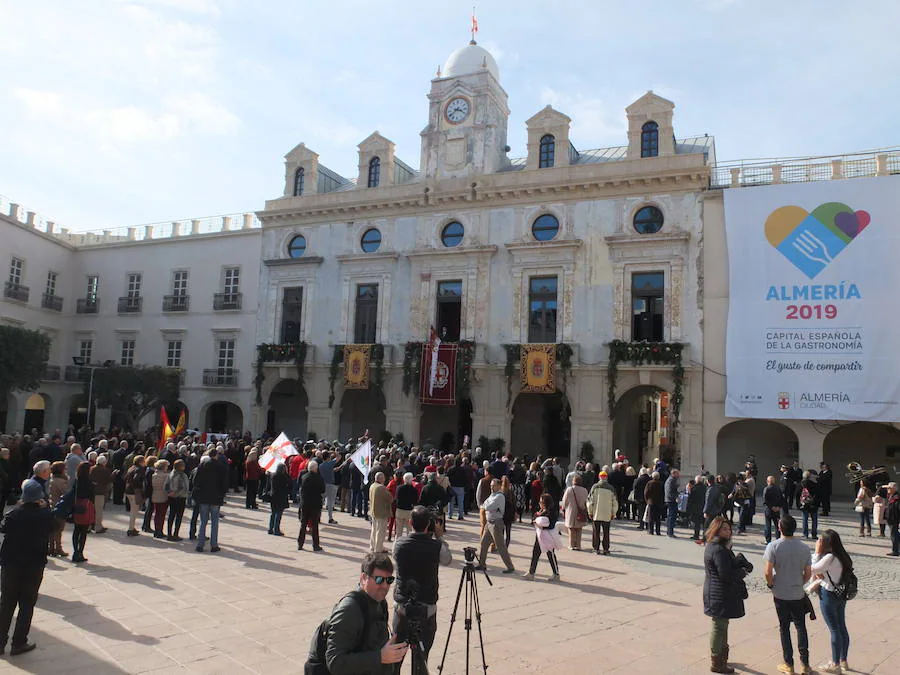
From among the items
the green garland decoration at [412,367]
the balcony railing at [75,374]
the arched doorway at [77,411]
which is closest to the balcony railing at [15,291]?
the balcony railing at [75,374]

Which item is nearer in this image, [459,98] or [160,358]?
[459,98]

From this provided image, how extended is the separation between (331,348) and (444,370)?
6228 millimetres

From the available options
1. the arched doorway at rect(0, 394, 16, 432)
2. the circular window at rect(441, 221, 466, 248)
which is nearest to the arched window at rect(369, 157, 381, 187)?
the circular window at rect(441, 221, 466, 248)

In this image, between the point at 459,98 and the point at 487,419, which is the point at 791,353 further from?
the point at 459,98

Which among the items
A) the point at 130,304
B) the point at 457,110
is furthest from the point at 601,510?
the point at 130,304

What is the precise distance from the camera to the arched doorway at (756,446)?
89.5 ft

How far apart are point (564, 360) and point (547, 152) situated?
29.6ft

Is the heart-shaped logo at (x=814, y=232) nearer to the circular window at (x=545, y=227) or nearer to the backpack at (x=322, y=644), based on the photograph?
the circular window at (x=545, y=227)

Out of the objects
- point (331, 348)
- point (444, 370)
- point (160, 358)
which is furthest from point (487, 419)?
point (160, 358)

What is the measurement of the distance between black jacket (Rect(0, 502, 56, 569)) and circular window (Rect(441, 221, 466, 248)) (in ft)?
80.5

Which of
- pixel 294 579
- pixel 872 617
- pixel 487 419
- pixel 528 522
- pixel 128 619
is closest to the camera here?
pixel 128 619

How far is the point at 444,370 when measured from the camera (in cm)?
2942

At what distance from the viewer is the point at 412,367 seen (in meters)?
30.3

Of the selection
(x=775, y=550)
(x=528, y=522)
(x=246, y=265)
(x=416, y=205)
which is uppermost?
(x=416, y=205)
